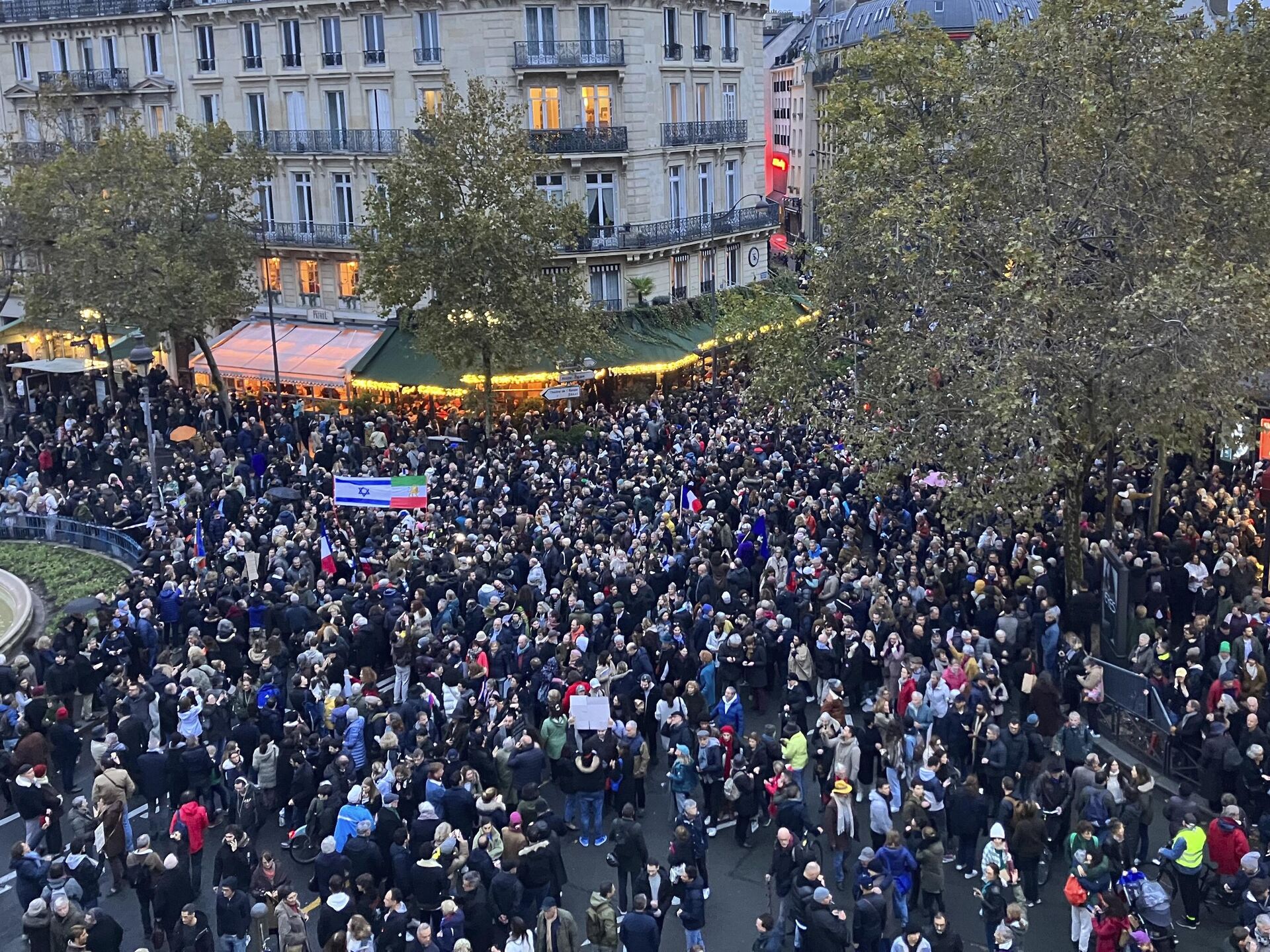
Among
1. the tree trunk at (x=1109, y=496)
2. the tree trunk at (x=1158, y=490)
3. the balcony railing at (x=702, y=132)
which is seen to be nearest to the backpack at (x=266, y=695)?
the tree trunk at (x=1109, y=496)

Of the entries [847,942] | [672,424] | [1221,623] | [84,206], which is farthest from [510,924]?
[84,206]

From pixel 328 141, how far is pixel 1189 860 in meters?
36.1

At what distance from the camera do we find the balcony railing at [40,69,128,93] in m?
47.1

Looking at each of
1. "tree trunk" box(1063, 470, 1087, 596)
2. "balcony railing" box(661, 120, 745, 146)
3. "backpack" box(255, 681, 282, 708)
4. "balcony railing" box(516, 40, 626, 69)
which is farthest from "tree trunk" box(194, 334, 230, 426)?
"tree trunk" box(1063, 470, 1087, 596)

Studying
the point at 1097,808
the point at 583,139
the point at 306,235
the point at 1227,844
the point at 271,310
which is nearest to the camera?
the point at 1227,844

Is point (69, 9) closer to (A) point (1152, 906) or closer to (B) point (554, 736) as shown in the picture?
(B) point (554, 736)

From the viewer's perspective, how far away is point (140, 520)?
28.5 meters

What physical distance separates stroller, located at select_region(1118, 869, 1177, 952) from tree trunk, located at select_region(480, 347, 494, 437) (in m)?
24.3

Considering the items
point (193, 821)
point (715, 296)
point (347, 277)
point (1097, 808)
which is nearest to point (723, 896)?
point (1097, 808)

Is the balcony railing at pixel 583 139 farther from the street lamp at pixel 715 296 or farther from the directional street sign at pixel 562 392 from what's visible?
the directional street sign at pixel 562 392

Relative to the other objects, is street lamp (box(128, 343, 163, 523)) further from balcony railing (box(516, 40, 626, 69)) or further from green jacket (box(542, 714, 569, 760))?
balcony railing (box(516, 40, 626, 69))

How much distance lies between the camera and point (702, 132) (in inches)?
1718

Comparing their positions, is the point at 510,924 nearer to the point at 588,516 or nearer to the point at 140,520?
the point at 588,516

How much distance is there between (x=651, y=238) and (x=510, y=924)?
1236 inches
